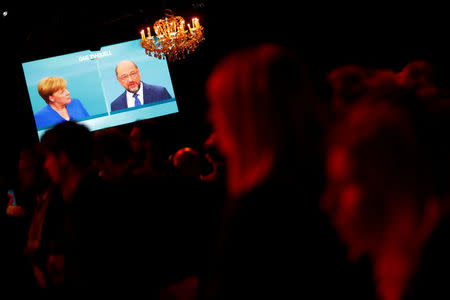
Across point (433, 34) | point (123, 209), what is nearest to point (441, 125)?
point (123, 209)

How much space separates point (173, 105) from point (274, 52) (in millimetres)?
5997

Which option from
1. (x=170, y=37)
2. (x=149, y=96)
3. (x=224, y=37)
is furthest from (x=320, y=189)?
(x=224, y=37)

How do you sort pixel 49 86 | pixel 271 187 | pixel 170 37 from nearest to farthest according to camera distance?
pixel 271 187 → pixel 170 37 → pixel 49 86

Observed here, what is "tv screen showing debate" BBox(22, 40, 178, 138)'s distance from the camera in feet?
21.7

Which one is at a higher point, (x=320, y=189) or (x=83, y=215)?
Result: (x=320, y=189)

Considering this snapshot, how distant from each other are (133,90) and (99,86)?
0.58 metres

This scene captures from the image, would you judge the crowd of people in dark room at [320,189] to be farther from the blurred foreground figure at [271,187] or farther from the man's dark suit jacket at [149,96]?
the man's dark suit jacket at [149,96]

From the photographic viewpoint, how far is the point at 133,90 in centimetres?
678

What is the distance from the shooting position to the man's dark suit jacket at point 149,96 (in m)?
6.77

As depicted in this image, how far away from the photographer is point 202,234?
2.62m

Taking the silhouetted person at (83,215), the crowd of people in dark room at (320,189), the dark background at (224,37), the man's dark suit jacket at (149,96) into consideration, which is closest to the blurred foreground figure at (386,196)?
the crowd of people in dark room at (320,189)

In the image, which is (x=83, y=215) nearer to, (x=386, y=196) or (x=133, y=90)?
(x=386, y=196)

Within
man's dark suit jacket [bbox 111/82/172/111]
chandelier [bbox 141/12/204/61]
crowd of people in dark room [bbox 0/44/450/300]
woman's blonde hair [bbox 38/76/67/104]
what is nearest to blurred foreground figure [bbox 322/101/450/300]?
crowd of people in dark room [bbox 0/44/450/300]

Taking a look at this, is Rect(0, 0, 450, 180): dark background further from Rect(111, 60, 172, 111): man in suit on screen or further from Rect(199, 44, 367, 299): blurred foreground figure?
Rect(199, 44, 367, 299): blurred foreground figure
